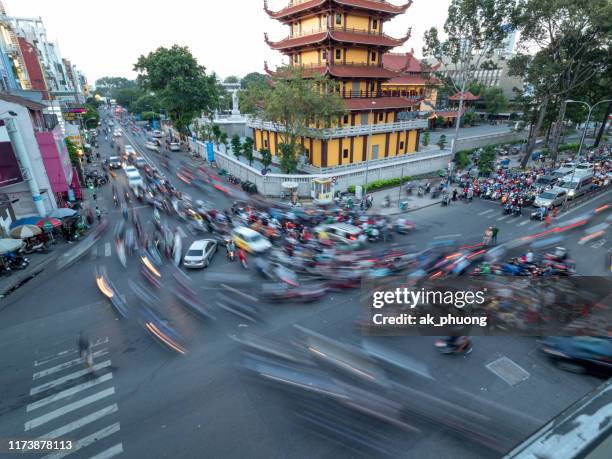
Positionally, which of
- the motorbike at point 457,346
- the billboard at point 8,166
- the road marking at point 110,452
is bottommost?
the road marking at point 110,452

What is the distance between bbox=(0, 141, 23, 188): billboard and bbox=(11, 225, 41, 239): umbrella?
11.4 ft

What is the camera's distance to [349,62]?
36.8 m

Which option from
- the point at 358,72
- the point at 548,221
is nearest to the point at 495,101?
the point at 358,72

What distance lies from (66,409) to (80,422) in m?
0.88

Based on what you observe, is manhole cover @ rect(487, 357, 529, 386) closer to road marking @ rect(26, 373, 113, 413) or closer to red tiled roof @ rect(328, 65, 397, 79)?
road marking @ rect(26, 373, 113, 413)

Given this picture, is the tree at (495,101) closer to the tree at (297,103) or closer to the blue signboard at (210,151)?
the tree at (297,103)

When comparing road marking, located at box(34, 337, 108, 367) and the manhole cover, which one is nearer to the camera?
the manhole cover

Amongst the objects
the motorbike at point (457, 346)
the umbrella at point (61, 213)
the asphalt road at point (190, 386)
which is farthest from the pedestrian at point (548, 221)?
the umbrella at point (61, 213)

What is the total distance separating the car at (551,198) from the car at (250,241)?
915 inches

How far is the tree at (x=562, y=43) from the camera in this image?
31.8m

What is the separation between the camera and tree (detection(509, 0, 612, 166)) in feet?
104

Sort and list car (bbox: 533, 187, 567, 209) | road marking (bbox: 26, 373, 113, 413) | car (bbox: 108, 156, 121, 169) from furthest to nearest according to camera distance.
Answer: car (bbox: 108, 156, 121, 169) < car (bbox: 533, 187, 567, 209) < road marking (bbox: 26, 373, 113, 413)

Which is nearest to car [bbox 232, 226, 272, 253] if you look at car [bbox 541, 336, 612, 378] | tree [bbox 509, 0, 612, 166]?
car [bbox 541, 336, 612, 378]

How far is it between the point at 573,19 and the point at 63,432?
4925cm
